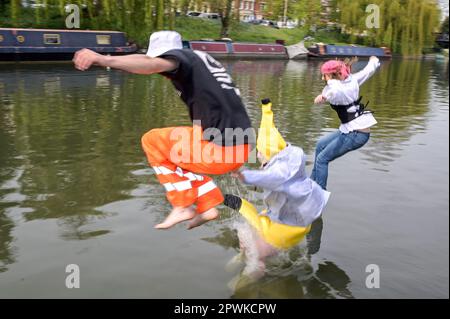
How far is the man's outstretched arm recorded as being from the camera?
9.10 ft

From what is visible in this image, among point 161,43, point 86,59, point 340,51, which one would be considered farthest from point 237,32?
point 86,59

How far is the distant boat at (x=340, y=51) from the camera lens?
1467 inches

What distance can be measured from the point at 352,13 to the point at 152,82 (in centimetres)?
2918

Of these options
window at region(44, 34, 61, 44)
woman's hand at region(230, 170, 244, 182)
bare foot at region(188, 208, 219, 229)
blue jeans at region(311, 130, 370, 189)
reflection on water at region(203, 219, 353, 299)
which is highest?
window at region(44, 34, 61, 44)

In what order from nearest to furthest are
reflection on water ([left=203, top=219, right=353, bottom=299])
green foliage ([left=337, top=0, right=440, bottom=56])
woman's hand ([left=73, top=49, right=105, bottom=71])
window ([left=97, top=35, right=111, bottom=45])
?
woman's hand ([left=73, top=49, right=105, bottom=71]) → reflection on water ([left=203, top=219, right=353, bottom=299]) → window ([left=97, top=35, right=111, bottom=45]) → green foliage ([left=337, top=0, right=440, bottom=56])

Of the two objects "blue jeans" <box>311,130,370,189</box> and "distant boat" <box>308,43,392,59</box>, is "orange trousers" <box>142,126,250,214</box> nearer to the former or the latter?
"blue jeans" <box>311,130,370,189</box>

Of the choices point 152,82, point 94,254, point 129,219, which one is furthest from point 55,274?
point 152,82

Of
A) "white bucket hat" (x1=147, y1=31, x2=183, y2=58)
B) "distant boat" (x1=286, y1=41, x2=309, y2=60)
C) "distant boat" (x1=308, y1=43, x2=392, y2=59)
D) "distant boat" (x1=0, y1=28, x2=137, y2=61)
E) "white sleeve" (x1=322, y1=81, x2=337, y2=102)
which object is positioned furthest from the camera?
"distant boat" (x1=308, y1=43, x2=392, y2=59)

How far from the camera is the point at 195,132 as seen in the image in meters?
3.57

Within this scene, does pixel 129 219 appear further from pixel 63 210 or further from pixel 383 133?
pixel 383 133

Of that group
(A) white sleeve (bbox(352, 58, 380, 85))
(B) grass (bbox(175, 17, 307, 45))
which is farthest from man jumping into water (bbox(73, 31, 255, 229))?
(B) grass (bbox(175, 17, 307, 45))

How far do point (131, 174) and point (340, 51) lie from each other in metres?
35.4

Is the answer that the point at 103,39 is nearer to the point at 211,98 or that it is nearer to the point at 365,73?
the point at 365,73

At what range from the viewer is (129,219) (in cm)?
478
